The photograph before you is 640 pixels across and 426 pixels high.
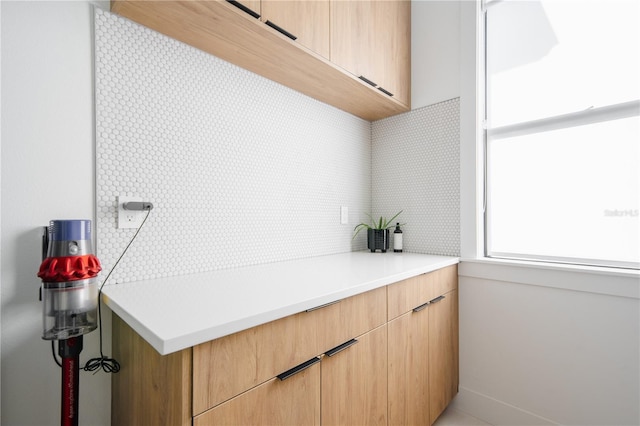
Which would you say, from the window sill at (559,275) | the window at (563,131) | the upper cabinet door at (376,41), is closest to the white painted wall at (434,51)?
the upper cabinet door at (376,41)

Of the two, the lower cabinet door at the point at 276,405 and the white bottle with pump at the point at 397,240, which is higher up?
the white bottle with pump at the point at 397,240

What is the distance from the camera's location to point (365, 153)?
7.66 feet

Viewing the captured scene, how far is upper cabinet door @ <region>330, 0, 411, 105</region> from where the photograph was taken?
1.53m

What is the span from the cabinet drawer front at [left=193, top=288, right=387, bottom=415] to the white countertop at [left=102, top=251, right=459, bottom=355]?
43 mm

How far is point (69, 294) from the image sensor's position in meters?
0.82

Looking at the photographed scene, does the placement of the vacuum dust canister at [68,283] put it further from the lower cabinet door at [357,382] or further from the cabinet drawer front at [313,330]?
the lower cabinet door at [357,382]

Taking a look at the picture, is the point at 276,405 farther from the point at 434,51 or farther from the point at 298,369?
the point at 434,51

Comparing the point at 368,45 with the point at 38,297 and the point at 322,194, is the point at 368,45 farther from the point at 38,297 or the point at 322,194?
the point at 38,297

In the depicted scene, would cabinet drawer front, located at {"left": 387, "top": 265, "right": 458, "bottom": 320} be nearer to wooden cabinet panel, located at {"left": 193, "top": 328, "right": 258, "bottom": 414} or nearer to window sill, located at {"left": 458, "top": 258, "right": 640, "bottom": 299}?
window sill, located at {"left": 458, "top": 258, "right": 640, "bottom": 299}

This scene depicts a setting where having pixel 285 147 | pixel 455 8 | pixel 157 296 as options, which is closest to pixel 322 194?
pixel 285 147

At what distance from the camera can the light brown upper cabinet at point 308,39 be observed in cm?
111

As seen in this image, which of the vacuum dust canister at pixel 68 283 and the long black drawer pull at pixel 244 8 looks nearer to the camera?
the vacuum dust canister at pixel 68 283

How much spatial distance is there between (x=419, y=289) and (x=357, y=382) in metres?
0.57

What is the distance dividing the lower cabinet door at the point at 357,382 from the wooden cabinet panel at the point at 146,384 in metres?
0.46
